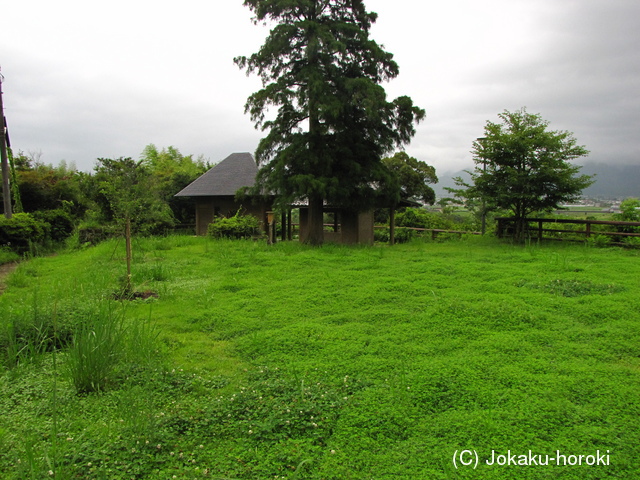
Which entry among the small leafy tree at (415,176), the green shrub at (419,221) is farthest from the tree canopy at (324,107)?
the small leafy tree at (415,176)

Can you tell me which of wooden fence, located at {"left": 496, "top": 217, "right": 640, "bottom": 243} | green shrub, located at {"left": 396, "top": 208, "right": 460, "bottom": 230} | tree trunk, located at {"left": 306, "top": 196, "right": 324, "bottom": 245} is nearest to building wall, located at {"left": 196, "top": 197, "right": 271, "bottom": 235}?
tree trunk, located at {"left": 306, "top": 196, "right": 324, "bottom": 245}

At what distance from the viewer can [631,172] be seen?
158m

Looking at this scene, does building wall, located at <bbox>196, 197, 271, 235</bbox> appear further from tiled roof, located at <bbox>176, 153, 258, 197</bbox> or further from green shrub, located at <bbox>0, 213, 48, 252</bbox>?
green shrub, located at <bbox>0, 213, 48, 252</bbox>

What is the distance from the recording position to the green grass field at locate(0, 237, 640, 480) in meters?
2.59

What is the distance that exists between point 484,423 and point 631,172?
19558cm

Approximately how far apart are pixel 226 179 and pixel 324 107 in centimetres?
985

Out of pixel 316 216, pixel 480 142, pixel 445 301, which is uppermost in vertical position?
pixel 480 142

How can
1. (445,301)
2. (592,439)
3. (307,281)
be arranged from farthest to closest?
1. (307,281)
2. (445,301)
3. (592,439)

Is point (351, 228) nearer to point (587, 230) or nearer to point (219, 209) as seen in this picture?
point (219, 209)

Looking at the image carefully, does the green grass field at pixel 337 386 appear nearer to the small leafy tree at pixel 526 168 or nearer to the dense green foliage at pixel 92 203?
the dense green foliage at pixel 92 203

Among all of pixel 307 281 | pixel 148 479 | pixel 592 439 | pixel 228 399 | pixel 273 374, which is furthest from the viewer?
pixel 307 281

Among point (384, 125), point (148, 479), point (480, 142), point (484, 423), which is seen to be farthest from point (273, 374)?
point (480, 142)

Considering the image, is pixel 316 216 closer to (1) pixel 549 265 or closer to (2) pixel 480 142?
(2) pixel 480 142

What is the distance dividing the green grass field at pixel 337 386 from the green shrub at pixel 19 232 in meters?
9.16
